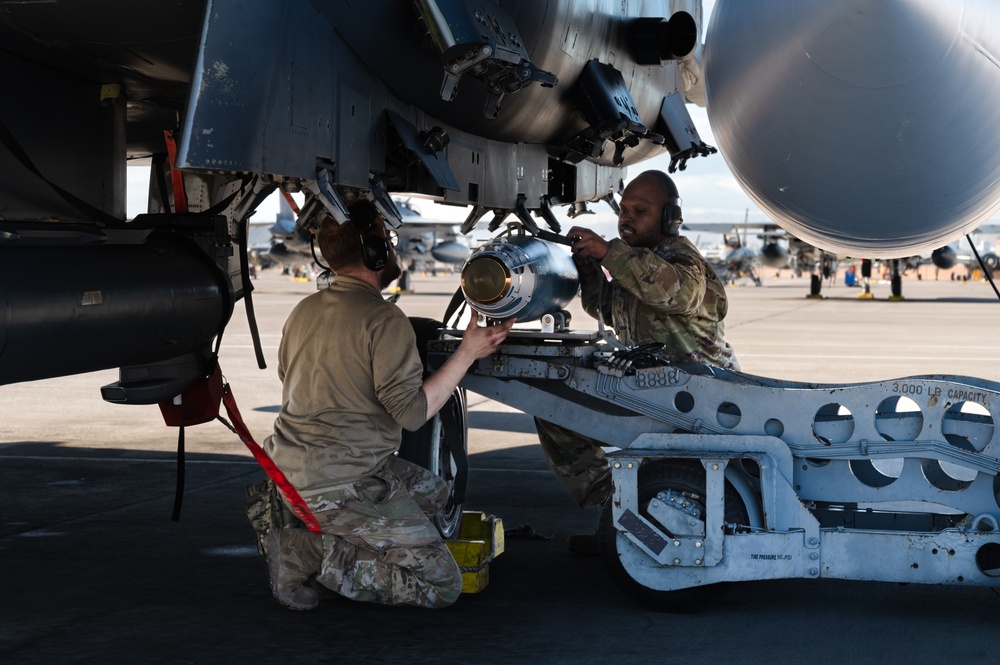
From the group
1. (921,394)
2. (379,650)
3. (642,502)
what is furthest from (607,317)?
(379,650)

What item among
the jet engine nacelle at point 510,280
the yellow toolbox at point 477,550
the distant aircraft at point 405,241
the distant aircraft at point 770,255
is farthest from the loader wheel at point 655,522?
the distant aircraft at point 405,241

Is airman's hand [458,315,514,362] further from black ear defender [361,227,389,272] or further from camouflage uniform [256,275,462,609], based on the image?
black ear defender [361,227,389,272]

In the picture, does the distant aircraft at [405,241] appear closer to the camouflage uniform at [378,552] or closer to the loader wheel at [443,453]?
the loader wheel at [443,453]

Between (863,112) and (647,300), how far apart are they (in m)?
1.59

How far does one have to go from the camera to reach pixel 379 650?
395cm

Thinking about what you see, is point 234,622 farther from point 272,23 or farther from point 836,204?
point 836,204

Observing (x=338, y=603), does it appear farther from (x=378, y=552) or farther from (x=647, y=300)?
(x=647, y=300)

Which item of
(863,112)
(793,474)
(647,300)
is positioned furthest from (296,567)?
(863,112)

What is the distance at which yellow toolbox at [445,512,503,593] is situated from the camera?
4707 mm

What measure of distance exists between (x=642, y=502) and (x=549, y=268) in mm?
1099

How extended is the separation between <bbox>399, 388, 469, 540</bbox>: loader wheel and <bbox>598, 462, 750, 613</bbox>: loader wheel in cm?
86

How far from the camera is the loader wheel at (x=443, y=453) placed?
17.0ft

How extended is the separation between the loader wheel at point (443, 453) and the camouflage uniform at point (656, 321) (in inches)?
19.4

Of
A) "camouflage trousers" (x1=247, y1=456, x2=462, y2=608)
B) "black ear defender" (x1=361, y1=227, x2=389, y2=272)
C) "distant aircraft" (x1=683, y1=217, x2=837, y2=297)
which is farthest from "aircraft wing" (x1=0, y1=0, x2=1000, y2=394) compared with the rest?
"distant aircraft" (x1=683, y1=217, x2=837, y2=297)
